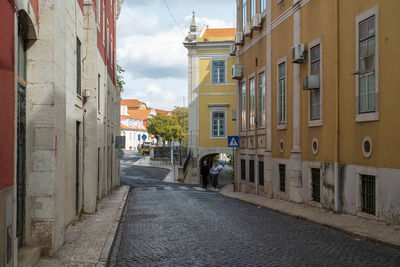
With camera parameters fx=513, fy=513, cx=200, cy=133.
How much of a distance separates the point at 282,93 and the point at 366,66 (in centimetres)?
707

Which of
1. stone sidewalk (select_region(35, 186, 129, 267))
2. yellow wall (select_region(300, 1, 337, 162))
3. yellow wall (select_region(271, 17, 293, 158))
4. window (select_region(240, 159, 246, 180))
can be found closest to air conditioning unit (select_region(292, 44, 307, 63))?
yellow wall (select_region(300, 1, 337, 162))

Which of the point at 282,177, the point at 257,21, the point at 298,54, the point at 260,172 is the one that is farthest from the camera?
the point at 260,172

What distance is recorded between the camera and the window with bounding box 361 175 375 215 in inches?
480

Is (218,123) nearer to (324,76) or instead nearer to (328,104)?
(324,76)

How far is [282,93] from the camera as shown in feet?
64.7

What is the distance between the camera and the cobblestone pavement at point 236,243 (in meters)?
8.10

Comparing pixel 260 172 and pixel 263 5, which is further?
pixel 260 172

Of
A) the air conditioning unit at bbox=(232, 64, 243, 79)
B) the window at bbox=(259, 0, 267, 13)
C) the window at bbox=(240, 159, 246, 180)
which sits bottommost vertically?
the window at bbox=(240, 159, 246, 180)

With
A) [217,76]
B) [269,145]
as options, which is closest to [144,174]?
[217,76]

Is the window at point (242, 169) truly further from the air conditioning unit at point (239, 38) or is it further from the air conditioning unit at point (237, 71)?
the air conditioning unit at point (239, 38)

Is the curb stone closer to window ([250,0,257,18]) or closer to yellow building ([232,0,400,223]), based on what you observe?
yellow building ([232,0,400,223])

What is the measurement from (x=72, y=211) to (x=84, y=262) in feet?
13.9

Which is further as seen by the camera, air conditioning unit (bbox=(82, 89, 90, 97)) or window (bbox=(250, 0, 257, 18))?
window (bbox=(250, 0, 257, 18))

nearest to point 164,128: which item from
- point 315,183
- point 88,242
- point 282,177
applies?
point 282,177
